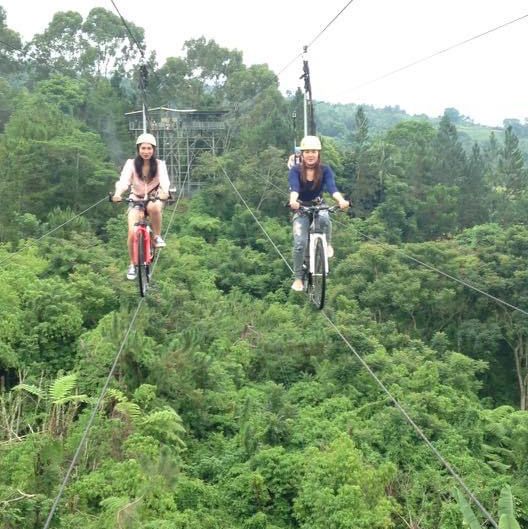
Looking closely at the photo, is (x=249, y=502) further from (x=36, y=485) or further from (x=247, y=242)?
(x=247, y=242)

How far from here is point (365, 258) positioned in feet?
75.2

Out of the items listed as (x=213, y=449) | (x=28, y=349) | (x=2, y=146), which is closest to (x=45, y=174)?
(x=2, y=146)

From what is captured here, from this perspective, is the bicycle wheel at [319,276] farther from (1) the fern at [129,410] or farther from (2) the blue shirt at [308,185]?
(1) the fern at [129,410]

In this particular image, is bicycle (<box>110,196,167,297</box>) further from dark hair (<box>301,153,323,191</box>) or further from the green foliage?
the green foliage

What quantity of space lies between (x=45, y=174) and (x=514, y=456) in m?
18.0

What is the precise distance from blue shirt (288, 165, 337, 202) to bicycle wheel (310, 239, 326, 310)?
424mm

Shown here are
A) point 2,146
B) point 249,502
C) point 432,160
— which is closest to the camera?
point 249,502

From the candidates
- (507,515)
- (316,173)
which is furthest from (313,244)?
(507,515)

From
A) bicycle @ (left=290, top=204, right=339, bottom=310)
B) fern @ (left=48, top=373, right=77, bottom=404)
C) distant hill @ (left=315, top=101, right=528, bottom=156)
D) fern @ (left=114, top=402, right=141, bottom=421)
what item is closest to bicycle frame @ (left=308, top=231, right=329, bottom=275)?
bicycle @ (left=290, top=204, right=339, bottom=310)

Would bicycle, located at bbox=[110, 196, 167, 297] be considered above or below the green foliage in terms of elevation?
above

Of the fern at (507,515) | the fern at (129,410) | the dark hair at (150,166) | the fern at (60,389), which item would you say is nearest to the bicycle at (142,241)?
the dark hair at (150,166)

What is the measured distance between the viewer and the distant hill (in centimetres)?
7731

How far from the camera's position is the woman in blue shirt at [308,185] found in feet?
21.2

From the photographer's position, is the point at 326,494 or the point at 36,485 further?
the point at 326,494
